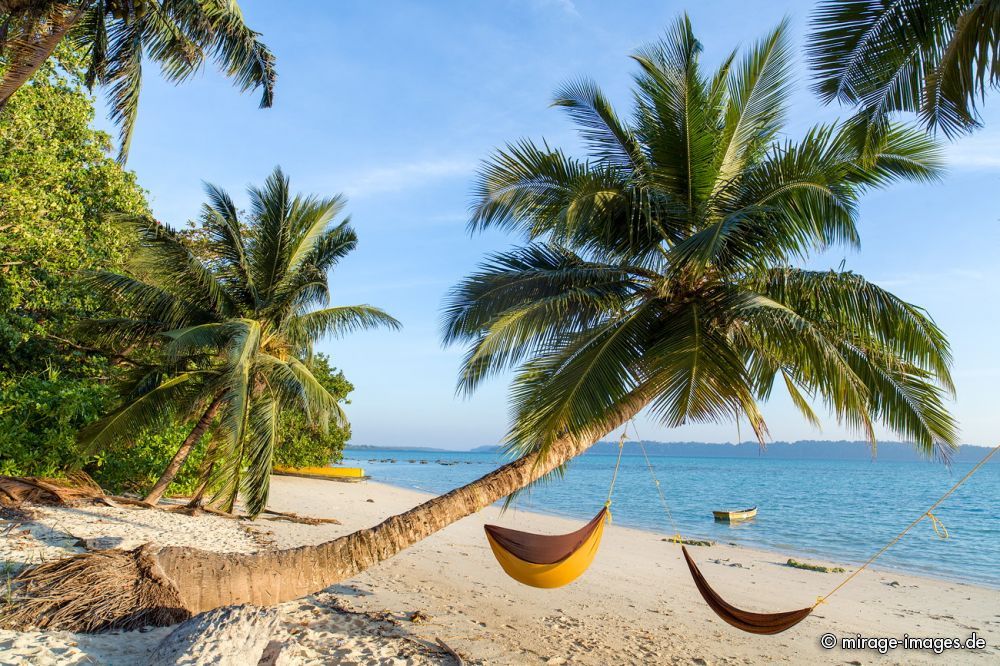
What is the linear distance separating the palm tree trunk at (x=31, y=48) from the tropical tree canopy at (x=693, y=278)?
3.75m

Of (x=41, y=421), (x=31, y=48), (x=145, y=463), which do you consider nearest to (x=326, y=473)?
(x=145, y=463)

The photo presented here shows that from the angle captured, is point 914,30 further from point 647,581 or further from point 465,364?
point 647,581

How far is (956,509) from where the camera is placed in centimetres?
2509

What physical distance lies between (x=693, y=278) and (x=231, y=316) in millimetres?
6247

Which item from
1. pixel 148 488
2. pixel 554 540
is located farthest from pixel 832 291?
pixel 148 488

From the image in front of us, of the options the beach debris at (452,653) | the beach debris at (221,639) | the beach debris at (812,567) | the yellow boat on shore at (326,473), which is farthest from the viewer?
the yellow boat on shore at (326,473)

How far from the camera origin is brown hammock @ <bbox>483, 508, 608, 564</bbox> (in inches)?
→ 182

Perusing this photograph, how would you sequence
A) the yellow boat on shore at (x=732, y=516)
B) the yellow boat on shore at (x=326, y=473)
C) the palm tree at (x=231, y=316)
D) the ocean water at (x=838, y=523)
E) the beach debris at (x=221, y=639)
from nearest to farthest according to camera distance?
the beach debris at (x=221, y=639) < the palm tree at (x=231, y=316) < the ocean water at (x=838, y=523) < the yellow boat on shore at (x=732, y=516) < the yellow boat on shore at (x=326, y=473)

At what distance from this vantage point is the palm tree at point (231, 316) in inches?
296

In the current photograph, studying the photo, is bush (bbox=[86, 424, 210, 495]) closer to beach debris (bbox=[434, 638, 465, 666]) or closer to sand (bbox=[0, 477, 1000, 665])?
sand (bbox=[0, 477, 1000, 665])

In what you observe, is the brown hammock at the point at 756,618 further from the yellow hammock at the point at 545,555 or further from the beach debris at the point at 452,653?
the beach debris at the point at 452,653

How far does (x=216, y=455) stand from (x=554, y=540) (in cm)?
544

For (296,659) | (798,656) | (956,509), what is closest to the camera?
(296,659)

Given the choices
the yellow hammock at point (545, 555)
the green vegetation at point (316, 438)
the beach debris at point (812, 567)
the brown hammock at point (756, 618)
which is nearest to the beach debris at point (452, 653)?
the yellow hammock at point (545, 555)
